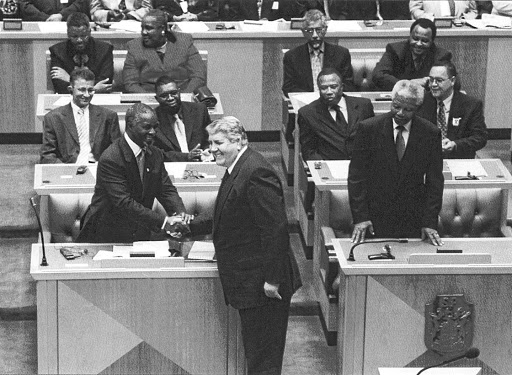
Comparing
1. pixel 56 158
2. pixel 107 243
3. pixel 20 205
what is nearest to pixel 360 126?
pixel 107 243

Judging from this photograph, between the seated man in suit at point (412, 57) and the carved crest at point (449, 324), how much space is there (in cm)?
317

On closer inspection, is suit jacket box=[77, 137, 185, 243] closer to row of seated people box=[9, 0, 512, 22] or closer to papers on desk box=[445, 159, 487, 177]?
papers on desk box=[445, 159, 487, 177]

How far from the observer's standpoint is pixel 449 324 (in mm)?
5457

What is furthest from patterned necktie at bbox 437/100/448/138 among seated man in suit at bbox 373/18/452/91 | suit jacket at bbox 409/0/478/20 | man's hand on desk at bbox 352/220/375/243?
suit jacket at bbox 409/0/478/20

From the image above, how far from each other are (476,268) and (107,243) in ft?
5.94

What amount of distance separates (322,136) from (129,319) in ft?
7.84

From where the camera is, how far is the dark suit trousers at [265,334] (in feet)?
17.3

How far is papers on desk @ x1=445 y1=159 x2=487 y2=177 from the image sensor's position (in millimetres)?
6688

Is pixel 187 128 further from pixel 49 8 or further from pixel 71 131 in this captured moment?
pixel 49 8

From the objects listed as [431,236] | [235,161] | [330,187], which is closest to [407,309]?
[431,236]

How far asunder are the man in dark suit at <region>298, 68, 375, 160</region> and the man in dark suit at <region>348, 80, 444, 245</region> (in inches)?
A: 52.1

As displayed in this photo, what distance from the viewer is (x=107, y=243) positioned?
5938 mm

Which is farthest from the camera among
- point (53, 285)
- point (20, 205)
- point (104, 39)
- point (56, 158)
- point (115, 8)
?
point (115, 8)

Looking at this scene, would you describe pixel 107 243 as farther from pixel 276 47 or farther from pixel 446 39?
pixel 446 39
